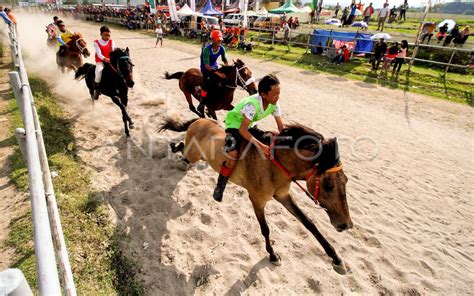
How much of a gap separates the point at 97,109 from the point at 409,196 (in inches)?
335

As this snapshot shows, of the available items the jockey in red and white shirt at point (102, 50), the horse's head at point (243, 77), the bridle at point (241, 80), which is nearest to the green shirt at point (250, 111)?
the bridle at point (241, 80)

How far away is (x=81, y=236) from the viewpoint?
3521mm

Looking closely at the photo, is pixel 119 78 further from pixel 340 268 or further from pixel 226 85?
pixel 340 268

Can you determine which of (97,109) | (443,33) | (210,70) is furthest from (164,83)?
(443,33)

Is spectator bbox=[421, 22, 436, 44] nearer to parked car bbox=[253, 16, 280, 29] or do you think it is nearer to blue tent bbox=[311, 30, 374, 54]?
blue tent bbox=[311, 30, 374, 54]

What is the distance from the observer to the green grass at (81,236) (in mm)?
2996

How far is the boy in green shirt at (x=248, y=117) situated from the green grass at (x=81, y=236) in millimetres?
1594

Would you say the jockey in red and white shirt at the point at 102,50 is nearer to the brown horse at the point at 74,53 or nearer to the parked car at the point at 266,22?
the brown horse at the point at 74,53

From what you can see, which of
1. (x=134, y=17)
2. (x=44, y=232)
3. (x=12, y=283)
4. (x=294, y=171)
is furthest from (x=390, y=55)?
(x=134, y=17)

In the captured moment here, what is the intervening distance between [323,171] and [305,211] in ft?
6.57

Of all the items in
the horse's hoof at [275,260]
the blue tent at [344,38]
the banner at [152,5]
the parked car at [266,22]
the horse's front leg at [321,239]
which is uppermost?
the banner at [152,5]

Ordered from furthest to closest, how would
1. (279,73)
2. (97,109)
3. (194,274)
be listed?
1. (279,73)
2. (97,109)
3. (194,274)

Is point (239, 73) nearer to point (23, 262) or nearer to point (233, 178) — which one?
point (233, 178)

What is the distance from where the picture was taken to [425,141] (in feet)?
24.4
